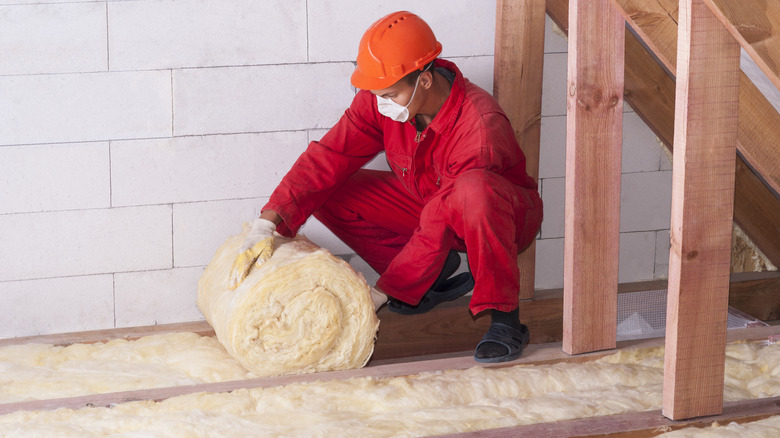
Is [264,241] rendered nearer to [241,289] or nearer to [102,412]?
[241,289]

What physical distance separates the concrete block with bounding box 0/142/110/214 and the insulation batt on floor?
0.96 metres

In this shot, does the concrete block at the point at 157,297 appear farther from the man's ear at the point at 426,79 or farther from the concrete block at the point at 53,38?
the man's ear at the point at 426,79

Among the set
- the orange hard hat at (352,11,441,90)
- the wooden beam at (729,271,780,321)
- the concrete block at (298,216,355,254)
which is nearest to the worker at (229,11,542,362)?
the orange hard hat at (352,11,441,90)

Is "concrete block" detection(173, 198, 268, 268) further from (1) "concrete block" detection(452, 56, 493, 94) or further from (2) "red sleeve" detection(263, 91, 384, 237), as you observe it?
(1) "concrete block" detection(452, 56, 493, 94)

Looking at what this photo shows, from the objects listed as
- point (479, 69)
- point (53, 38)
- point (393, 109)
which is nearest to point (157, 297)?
point (53, 38)

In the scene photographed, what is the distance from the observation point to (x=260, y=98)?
9.02 ft

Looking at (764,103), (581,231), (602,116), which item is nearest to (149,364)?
(581,231)

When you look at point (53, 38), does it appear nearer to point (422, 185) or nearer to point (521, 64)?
point (422, 185)

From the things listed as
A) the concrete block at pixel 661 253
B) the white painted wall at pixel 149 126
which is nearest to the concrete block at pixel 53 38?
the white painted wall at pixel 149 126

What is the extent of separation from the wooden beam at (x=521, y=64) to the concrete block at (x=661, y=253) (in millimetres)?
833

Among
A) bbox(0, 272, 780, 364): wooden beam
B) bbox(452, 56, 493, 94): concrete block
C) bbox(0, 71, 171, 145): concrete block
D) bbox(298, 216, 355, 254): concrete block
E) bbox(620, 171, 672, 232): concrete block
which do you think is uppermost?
bbox(452, 56, 493, 94): concrete block

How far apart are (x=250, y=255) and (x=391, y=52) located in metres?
0.75

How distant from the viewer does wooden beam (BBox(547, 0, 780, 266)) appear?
234cm

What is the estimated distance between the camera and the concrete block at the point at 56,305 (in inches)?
105
